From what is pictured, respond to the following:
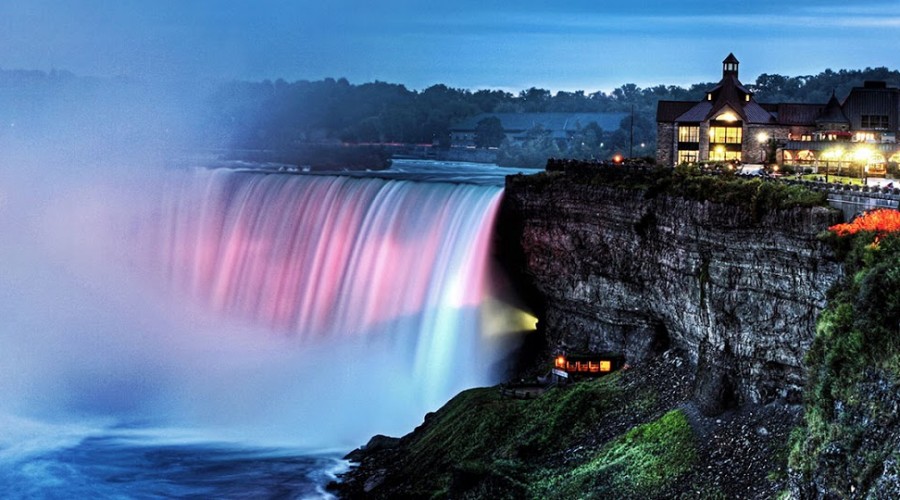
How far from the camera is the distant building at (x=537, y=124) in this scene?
149500 mm

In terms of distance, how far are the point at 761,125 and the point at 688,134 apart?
10.2 ft

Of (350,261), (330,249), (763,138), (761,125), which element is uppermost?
(761,125)

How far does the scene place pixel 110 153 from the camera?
357 feet

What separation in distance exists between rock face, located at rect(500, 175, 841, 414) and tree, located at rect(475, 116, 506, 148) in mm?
89473

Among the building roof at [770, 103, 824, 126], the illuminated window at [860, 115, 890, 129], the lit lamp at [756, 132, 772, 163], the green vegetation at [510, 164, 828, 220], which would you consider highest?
the building roof at [770, 103, 824, 126]

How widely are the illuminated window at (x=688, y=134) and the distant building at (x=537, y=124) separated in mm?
79453

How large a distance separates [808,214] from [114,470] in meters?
25.1

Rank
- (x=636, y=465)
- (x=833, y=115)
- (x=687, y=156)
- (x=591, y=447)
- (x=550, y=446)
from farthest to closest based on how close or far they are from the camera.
→ (x=687, y=156) → (x=833, y=115) → (x=550, y=446) → (x=591, y=447) → (x=636, y=465)

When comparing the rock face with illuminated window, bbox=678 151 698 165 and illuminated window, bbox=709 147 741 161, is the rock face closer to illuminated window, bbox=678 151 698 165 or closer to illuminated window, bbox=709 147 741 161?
illuminated window, bbox=678 151 698 165

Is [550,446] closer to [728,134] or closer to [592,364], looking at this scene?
[592,364]

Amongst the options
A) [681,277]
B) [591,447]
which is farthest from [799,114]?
[591,447]

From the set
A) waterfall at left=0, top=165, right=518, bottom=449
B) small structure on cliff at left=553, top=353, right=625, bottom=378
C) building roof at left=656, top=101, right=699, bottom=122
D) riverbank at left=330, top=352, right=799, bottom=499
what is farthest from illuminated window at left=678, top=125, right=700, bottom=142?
riverbank at left=330, top=352, right=799, bottom=499

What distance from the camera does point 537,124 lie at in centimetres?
15550

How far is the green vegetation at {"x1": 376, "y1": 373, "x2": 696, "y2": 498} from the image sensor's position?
39812 mm
